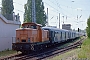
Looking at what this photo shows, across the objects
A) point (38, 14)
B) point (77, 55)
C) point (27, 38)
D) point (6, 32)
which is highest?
point (38, 14)

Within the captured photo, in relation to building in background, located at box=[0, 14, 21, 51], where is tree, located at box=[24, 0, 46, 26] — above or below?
above

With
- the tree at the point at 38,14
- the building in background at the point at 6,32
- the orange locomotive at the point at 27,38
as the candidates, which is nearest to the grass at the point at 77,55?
the orange locomotive at the point at 27,38

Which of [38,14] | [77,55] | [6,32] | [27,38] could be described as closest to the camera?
[77,55]

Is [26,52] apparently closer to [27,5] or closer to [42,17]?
[42,17]

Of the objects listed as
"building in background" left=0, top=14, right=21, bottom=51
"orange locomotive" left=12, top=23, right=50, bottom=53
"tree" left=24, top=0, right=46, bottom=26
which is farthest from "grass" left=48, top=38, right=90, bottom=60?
"tree" left=24, top=0, right=46, bottom=26

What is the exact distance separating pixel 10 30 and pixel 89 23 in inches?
457

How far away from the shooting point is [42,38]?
2270 cm

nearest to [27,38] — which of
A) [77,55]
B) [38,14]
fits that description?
[77,55]

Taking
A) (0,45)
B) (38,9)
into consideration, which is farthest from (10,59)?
(38,9)

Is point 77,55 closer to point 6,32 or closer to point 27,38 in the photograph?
point 27,38

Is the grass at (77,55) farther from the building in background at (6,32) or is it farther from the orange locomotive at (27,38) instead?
the building in background at (6,32)

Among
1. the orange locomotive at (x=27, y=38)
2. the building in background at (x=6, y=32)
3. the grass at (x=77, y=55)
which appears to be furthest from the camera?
Result: the building in background at (x=6, y=32)

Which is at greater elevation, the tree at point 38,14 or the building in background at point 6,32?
the tree at point 38,14

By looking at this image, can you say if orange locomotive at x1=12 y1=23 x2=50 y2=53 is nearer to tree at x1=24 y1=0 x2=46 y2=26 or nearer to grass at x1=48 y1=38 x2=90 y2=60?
grass at x1=48 y1=38 x2=90 y2=60
